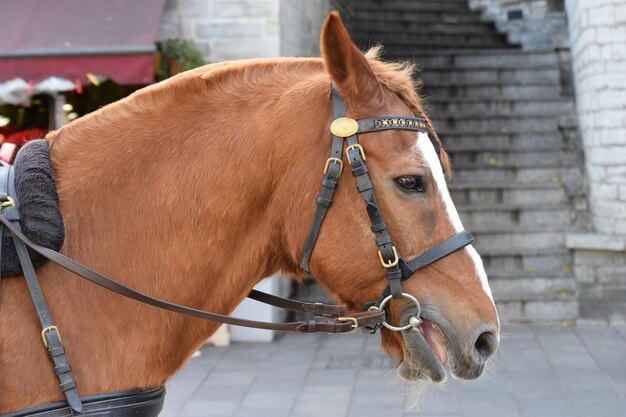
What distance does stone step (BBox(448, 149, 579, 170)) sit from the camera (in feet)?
29.1

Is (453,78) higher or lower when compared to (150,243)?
higher

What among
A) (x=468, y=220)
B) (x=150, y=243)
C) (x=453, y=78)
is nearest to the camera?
(x=150, y=243)

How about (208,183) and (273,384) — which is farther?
(273,384)

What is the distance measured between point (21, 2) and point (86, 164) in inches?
216

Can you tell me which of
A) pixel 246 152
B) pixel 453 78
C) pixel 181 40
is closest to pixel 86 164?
pixel 246 152

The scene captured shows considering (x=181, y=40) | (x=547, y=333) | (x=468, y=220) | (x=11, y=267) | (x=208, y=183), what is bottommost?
(x=547, y=333)

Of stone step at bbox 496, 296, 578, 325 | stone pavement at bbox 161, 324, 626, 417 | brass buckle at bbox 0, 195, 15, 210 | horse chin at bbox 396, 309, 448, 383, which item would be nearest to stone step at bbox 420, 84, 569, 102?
stone step at bbox 496, 296, 578, 325

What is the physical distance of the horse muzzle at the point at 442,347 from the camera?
7.04 ft

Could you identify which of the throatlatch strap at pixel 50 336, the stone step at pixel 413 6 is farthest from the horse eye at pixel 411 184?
the stone step at pixel 413 6

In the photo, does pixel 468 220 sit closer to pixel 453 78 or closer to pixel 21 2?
pixel 453 78

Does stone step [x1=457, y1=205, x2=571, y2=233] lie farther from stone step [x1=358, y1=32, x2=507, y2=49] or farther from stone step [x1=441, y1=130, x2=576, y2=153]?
stone step [x1=358, y1=32, x2=507, y2=49]

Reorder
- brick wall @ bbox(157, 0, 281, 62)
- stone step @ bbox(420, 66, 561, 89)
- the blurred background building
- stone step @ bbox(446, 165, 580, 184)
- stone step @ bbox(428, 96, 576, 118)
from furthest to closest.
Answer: stone step @ bbox(420, 66, 561, 89) → stone step @ bbox(428, 96, 576, 118) → stone step @ bbox(446, 165, 580, 184) → brick wall @ bbox(157, 0, 281, 62) → the blurred background building

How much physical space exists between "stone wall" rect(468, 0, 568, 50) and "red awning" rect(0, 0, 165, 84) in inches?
255

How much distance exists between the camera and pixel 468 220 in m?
8.53
